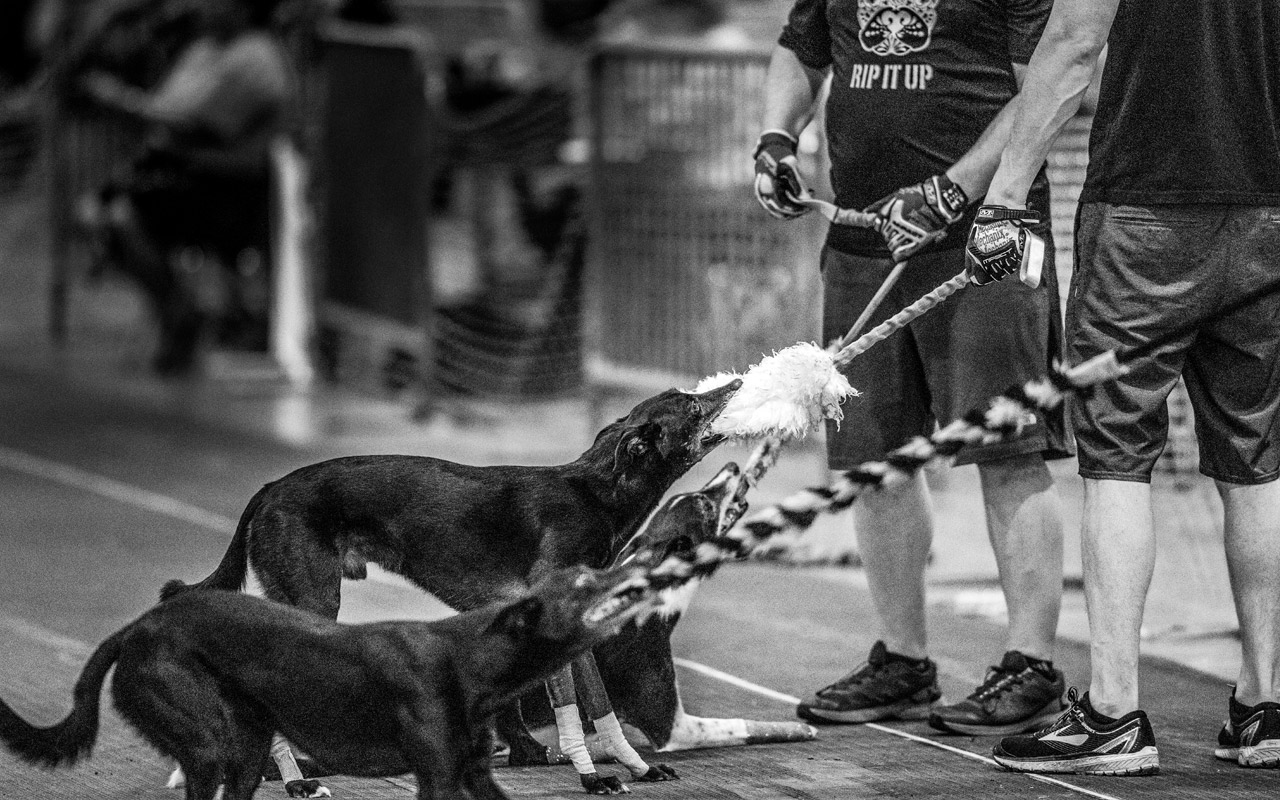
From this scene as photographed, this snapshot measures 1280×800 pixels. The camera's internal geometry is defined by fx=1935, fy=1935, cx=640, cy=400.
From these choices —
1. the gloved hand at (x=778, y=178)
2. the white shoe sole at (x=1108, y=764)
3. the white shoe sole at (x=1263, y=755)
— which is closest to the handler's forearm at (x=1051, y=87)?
the gloved hand at (x=778, y=178)

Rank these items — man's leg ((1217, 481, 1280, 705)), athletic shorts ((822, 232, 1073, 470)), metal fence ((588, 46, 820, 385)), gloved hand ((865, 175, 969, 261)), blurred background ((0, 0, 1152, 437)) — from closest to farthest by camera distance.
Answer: man's leg ((1217, 481, 1280, 705)) < gloved hand ((865, 175, 969, 261)) < athletic shorts ((822, 232, 1073, 470)) < metal fence ((588, 46, 820, 385)) < blurred background ((0, 0, 1152, 437))

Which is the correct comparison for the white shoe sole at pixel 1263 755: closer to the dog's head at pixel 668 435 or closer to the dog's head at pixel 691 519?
the dog's head at pixel 691 519

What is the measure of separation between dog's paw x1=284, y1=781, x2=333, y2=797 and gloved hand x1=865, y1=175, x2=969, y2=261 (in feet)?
6.38

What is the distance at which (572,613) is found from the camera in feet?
12.5

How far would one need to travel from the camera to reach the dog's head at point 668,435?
14.9 feet

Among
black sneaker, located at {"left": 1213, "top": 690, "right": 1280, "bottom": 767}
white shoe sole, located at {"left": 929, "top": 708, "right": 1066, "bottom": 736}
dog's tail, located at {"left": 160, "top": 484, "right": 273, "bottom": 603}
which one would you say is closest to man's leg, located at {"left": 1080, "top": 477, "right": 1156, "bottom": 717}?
black sneaker, located at {"left": 1213, "top": 690, "right": 1280, "bottom": 767}

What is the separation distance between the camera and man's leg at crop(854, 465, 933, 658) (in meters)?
5.24

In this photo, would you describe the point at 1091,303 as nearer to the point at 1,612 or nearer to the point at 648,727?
the point at 648,727

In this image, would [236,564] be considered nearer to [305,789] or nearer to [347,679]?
[305,789]

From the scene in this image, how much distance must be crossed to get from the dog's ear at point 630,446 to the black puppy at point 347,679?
0.66 metres

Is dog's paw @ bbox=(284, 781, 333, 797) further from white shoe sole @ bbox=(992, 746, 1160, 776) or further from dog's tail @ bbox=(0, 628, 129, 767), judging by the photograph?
white shoe sole @ bbox=(992, 746, 1160, 776)

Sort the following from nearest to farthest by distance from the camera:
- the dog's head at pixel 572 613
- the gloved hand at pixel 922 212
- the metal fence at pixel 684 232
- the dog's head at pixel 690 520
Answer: the dog's head at pixel 572 613 → the dog's head at pixel 690 520 → the gloved hand at pixel 922 212 → the metal fence at pixel 684 232

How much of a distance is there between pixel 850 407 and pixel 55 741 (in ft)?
7.42

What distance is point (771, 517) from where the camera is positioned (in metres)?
4.02
